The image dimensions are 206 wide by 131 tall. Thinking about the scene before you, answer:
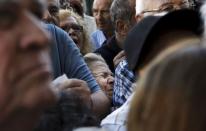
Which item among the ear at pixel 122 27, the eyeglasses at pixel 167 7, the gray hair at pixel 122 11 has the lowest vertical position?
the ear at pixel 122 27

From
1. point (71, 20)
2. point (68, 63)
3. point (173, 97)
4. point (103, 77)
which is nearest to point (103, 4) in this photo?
point (71, 20)

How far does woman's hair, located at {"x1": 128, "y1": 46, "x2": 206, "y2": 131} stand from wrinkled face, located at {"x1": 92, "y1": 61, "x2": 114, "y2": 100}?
2.46 meters

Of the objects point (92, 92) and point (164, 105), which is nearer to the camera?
point (164, 105)

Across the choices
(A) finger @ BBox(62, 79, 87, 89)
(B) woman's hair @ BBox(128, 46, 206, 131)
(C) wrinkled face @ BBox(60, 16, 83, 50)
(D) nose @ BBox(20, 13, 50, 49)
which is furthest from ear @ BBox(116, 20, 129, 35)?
(D) nose @ BBox(20, 13, 50, 49)

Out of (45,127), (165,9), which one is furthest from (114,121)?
(165,9)

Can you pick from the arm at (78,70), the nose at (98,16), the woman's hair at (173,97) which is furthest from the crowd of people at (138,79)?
the nose at (98,16)

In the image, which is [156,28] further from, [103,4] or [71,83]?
[103,4]

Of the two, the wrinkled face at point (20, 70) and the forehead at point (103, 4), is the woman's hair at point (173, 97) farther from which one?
the forehead at point (103, 4)

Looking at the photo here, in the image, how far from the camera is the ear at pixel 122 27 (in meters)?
4.27

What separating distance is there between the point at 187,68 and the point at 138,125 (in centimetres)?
16

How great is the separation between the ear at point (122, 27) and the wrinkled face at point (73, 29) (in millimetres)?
725

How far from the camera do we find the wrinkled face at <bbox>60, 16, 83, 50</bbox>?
5.00m

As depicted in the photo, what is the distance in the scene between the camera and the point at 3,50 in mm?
987

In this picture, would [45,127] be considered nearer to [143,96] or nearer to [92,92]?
[143,96]
